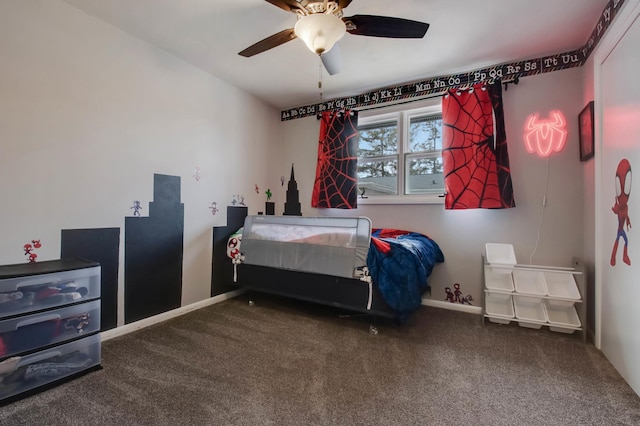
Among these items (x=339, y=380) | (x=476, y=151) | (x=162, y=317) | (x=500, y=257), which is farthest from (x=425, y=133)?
(x=162, y=317)

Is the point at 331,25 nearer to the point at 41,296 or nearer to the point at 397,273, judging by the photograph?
the point at 397,273

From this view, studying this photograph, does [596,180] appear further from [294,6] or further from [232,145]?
[232,145]

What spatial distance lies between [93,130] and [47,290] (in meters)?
1.14

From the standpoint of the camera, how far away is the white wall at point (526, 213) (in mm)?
2455

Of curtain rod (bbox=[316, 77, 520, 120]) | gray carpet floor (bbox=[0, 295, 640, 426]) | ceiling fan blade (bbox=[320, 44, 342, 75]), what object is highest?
Result: curtain rod (bbox=[316, 77, 520, 120])

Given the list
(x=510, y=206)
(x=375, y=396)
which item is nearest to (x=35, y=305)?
(x=375, y=396)

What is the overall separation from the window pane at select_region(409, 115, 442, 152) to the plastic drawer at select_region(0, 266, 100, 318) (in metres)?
3.06

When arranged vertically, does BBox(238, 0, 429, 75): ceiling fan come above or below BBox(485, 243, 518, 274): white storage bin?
above

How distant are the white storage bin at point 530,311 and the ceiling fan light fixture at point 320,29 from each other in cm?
242

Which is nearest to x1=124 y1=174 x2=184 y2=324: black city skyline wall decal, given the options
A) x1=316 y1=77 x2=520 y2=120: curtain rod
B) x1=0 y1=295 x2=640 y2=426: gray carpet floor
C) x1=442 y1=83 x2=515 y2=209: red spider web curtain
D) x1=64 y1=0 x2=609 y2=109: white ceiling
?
x1=0 y1=295 x2=640 y2=426: gray carpet floor

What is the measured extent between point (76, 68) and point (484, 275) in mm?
3486

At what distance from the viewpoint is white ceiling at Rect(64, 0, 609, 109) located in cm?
193

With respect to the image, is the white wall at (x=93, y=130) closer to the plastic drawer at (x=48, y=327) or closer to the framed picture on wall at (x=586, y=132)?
the plastic drawer at (x=48, y=327)

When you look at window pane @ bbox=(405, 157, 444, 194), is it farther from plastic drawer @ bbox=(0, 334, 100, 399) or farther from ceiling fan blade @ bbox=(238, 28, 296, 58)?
plastic drawer @ bbox=(0, 334, 100, 399)
